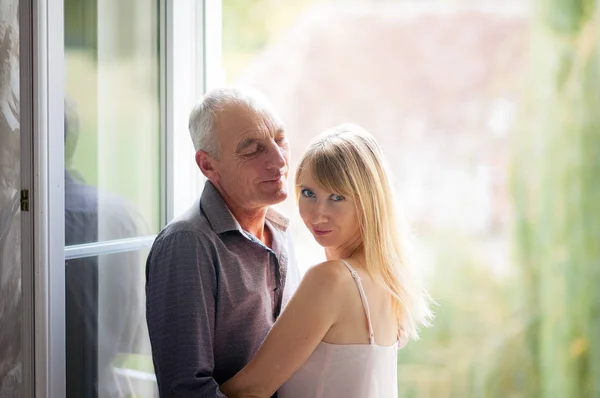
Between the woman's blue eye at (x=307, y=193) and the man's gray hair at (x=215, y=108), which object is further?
the man's gray hair at (x=215, y=108)

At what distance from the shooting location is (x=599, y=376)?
189cm

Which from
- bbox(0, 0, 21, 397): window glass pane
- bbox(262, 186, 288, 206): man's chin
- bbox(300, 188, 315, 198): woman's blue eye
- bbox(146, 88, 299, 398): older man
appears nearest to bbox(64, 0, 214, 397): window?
bbox(0, 0, 21, 397): window glass pane

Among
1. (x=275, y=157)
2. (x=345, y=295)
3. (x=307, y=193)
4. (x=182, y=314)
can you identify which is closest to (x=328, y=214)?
(x=307, y=193)

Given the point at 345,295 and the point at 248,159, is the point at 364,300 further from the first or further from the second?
the point at 248,159

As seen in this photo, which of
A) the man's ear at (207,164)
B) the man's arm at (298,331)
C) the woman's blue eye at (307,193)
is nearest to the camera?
the man's arm at (298,331)

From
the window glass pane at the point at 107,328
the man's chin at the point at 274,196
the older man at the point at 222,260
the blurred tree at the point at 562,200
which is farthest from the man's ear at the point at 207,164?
the blurred tree at the point at 562,200

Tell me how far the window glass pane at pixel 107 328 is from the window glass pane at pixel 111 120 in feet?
0.35

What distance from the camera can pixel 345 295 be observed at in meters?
1.50

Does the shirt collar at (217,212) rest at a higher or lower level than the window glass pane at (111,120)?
lower

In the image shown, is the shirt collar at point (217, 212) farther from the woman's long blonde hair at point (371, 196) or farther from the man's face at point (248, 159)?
the woman's long blonde hair at point (371, 196)

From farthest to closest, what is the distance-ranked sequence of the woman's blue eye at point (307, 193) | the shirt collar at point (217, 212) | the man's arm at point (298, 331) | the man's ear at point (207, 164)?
1. the man's ear at point (207, 164)
2. the shirt collar at point (217, 212)
3. the woman's blue eye at point (307, 193)
4. the man's arm at point (298, 331)

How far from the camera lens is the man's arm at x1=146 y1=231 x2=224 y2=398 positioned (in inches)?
60.9

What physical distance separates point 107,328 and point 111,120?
670 mm

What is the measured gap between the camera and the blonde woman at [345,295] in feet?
4.93
